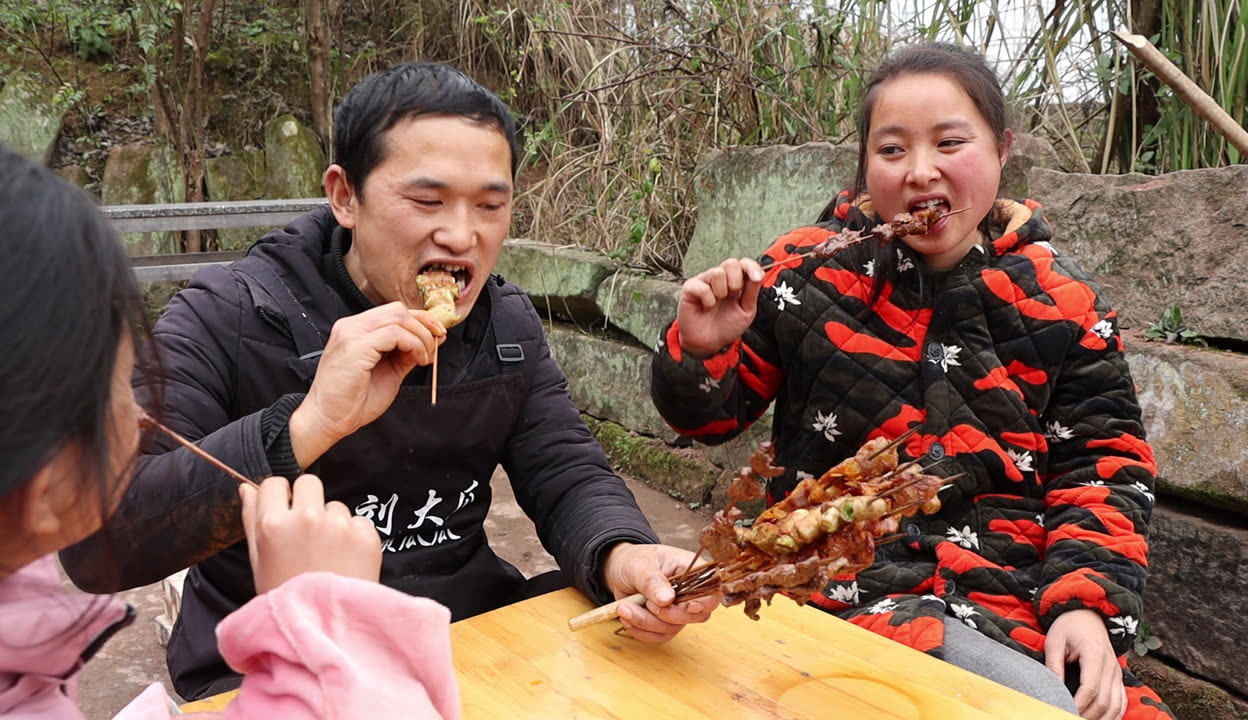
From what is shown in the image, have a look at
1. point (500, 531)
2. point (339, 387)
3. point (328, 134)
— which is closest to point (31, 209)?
point (339, 387)

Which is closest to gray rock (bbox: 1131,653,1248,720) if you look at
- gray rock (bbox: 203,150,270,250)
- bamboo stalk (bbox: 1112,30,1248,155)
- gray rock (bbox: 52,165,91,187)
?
bamboo stalk (bbox: 1112,30,1248,155)

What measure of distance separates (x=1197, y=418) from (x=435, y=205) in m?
2.32

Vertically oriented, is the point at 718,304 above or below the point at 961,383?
above

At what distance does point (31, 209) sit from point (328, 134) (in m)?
8.34

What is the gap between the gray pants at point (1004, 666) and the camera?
197cm

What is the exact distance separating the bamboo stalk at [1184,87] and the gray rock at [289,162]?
676 centimetres

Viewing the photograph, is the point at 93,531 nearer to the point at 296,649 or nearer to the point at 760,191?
the point at 296,649

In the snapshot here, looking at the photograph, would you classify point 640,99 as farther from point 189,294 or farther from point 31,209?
point 31,209

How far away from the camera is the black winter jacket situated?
1.82 meters

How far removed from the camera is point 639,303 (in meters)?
5.25

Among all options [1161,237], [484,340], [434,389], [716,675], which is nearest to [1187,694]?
[1161,237]

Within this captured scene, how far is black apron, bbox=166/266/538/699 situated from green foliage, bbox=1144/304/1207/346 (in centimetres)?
206

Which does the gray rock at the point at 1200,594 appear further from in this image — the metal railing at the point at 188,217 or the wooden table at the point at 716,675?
the metal railing at the point at 188,217

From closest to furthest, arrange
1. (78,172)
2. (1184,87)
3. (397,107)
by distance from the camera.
Result: 1. (397,107)
2. (1184,87)
3. (78,172)
